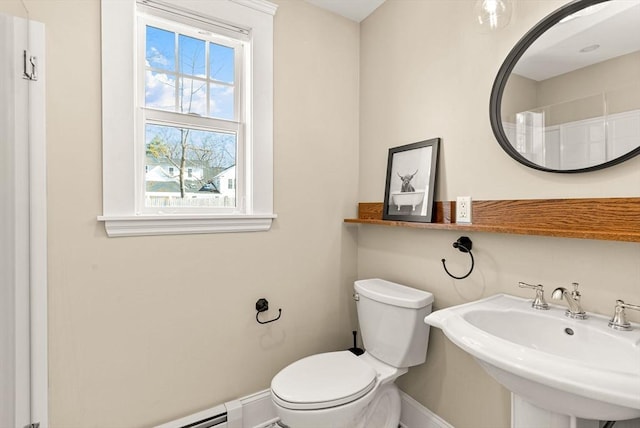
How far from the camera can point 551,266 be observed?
3.87 ft

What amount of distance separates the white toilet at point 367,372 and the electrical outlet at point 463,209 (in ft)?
1.33

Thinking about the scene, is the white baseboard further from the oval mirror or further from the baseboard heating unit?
the oval mirror

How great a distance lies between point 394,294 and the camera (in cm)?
159

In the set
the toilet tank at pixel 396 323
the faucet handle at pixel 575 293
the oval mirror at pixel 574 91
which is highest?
the oval mirror at pixel 574 91

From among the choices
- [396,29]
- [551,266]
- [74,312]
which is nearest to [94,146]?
[74,312]

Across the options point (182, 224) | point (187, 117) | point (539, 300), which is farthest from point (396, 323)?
point (187, 117)

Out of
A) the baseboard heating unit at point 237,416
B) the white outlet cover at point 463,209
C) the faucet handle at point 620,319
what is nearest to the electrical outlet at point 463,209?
the white outlet cover at point 463,209

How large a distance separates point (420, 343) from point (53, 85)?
6.45 ft

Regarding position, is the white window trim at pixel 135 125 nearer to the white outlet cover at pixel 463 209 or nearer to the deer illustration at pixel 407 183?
the deer illustration at pixel 407 183

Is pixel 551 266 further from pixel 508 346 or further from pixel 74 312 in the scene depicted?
pixel 74 312

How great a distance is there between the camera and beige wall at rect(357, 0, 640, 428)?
109 centimetres

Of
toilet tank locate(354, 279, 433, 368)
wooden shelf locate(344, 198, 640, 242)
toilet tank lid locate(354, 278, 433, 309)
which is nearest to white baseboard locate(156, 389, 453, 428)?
toilet tank locate(354, 279, 433, 368)

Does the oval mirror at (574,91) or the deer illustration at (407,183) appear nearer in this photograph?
the oval mirror at (574,91)

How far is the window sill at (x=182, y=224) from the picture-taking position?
1.41m
